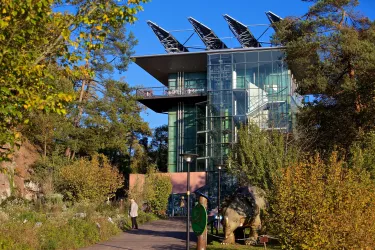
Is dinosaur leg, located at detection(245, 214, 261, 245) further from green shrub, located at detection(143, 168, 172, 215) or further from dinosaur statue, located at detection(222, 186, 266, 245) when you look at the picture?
green shrub, located at detection(143, 168, 172, 215)

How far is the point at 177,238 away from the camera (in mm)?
22297

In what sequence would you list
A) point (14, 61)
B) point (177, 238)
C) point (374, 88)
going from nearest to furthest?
point (14, 61), point (177, 238), point (374, 88)

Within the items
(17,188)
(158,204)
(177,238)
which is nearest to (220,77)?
(158,204)

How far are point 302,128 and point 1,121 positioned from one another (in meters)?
21.7

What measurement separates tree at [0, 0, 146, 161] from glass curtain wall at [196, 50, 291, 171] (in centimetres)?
3945

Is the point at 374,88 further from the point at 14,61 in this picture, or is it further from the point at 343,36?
the point at 14,61

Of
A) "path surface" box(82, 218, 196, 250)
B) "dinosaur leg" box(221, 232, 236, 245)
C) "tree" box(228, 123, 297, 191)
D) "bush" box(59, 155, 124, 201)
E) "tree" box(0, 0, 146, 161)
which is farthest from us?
"bush" box(59, 155, 124, 201)

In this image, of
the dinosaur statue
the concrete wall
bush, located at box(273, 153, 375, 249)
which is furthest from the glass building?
bush, located at box(273, 153, 375, 249)

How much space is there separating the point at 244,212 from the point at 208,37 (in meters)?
37.2

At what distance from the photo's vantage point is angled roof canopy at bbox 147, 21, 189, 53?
57.3m

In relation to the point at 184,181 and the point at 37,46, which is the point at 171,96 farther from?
the point at 37,46

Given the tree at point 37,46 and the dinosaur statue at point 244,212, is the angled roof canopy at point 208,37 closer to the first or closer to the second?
the dinosaur statue at point 244,212

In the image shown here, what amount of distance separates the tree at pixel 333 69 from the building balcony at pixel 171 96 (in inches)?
1098

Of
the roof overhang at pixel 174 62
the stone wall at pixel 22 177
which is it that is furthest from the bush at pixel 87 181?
the roof overhang at pixel 174 62
